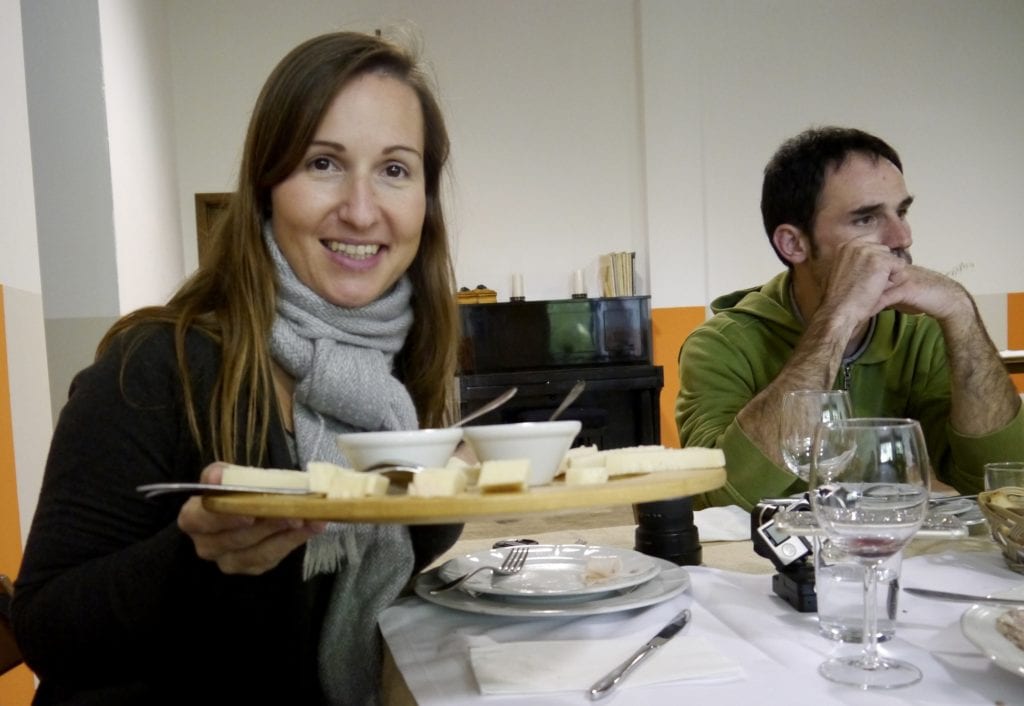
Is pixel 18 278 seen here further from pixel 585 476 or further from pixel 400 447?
pixel 585 476

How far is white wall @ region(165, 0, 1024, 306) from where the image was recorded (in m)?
6.28

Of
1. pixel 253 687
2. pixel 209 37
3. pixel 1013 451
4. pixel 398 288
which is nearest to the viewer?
pixel 253 687

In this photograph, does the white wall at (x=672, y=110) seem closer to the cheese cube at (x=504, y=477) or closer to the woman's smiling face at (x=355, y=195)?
the woman's smiling face at (x=355, y=195)

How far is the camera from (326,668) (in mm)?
1221

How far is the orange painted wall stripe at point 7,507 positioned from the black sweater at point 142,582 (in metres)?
1.02

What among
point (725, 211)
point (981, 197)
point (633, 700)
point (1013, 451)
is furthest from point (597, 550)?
point (981, 197)

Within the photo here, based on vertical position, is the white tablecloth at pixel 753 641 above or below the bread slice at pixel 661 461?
below

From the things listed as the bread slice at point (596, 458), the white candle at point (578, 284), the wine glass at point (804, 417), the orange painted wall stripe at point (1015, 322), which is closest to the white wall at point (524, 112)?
the white candle at point (578, 284)

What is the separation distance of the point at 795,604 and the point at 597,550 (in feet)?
1.07

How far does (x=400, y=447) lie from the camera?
0.72 metres

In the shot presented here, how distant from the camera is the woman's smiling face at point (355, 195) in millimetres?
1340

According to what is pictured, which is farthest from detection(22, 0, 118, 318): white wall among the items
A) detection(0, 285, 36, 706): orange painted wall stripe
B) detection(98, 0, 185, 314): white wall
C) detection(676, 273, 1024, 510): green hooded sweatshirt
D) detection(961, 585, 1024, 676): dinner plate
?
detection(961, 585, 1024, 676): dinner plate

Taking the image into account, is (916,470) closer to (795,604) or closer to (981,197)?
(795,604)

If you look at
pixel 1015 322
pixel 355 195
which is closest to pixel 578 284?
pixel 1015 322
